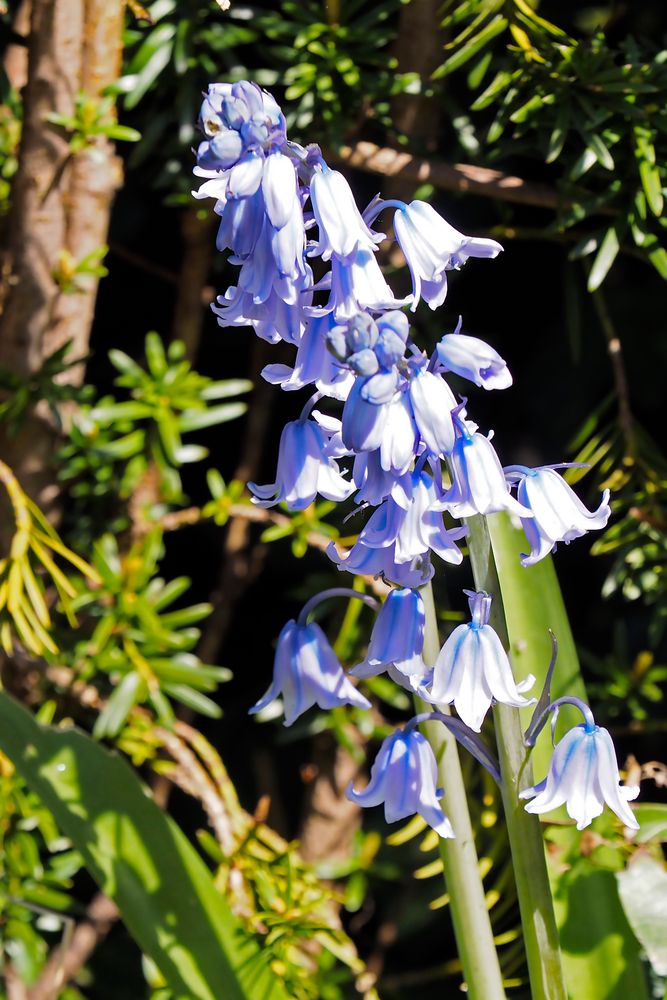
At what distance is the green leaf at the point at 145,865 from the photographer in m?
0.74

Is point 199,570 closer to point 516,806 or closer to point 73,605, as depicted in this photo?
point 73,605

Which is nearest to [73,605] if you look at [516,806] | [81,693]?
[81,693]

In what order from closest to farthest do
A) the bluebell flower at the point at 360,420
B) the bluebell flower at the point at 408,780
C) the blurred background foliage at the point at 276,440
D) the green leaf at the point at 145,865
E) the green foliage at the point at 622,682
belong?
the bluebell flower at the point at 360,420 < the bluebell flower at the point at 408,780 < the green leaf at the point at 145,865 < the blurred background foliage at the point at 276,440 < the green foliage at the point at 622,682

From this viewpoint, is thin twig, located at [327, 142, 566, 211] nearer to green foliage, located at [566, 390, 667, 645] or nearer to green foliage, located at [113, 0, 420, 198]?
green foliage, located at [113, 0, 420, 198]

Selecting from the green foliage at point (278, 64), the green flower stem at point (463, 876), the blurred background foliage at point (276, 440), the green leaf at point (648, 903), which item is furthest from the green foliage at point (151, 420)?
the green leaf at point (648, 903)

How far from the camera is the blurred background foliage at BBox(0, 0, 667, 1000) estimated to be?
86cm

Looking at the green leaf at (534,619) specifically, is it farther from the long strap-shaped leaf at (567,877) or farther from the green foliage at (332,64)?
the green foliage at (332,64)

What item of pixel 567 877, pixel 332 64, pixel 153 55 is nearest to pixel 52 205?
pixel 153 55

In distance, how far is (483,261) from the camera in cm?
111

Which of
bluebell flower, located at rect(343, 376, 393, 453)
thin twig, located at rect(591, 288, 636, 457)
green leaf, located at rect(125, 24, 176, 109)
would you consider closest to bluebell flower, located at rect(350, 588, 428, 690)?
bluebell flower, located at rect(343, 376, 393, 453)

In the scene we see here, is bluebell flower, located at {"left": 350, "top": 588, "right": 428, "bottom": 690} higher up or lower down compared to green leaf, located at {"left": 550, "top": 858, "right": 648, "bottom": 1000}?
higher up

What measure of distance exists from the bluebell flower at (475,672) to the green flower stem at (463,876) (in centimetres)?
9

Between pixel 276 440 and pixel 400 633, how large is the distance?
0.62 m

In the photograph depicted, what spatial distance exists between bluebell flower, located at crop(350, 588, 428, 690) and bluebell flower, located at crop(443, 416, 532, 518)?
0.07 meters
